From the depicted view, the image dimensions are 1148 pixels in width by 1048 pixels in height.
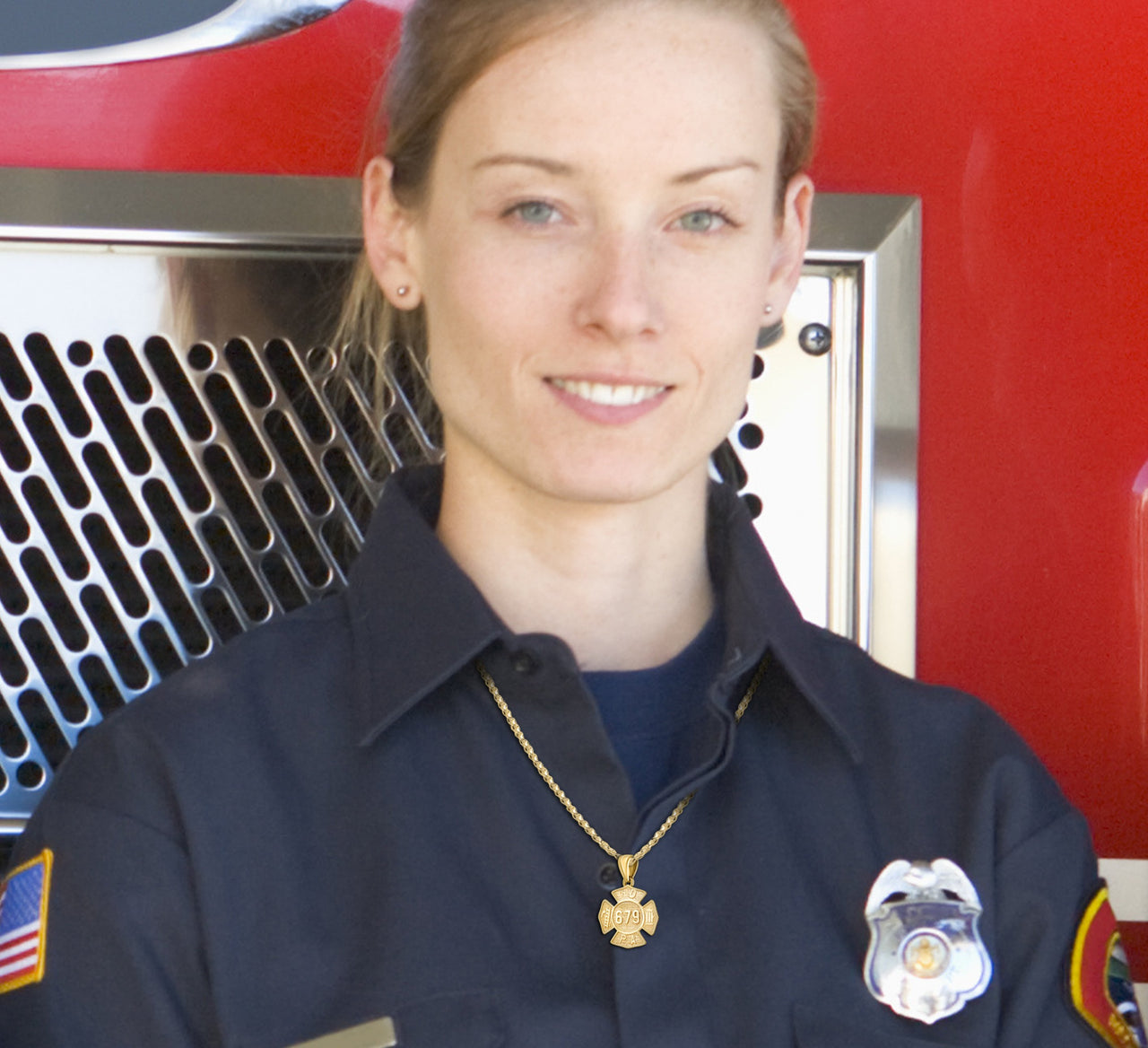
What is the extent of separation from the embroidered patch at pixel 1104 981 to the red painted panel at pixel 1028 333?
0.14 meters

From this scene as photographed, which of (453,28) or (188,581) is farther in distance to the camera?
(188,581)

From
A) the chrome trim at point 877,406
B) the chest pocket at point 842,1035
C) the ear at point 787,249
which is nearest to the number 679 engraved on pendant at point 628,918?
the chest pocket at point 842,1035

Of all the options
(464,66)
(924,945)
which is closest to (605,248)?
(464,66)

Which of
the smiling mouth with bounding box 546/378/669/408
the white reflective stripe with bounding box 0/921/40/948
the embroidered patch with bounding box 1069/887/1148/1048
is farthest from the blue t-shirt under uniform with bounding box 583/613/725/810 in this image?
the white reflective stripe with bounding box 0/921/40/948

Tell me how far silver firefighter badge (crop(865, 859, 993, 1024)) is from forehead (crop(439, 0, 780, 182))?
0.54 meters

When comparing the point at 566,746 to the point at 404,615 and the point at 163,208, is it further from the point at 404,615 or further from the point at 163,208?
the point at 163,208

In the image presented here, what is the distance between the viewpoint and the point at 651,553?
1.42 metres

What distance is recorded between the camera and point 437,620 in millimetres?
1341

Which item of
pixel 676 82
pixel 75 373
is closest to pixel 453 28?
pixel 676 82

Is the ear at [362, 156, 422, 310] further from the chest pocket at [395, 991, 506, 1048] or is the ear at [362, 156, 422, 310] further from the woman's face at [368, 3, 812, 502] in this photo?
the chest pocket at [395, 991, 506, 1048]

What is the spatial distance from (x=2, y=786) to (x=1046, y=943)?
2.70ft

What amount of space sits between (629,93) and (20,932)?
0.73m

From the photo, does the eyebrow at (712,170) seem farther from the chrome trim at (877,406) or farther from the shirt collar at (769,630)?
the shirt collar at (769,630)

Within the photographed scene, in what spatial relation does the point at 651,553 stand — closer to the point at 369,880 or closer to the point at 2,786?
the point at 369,880
